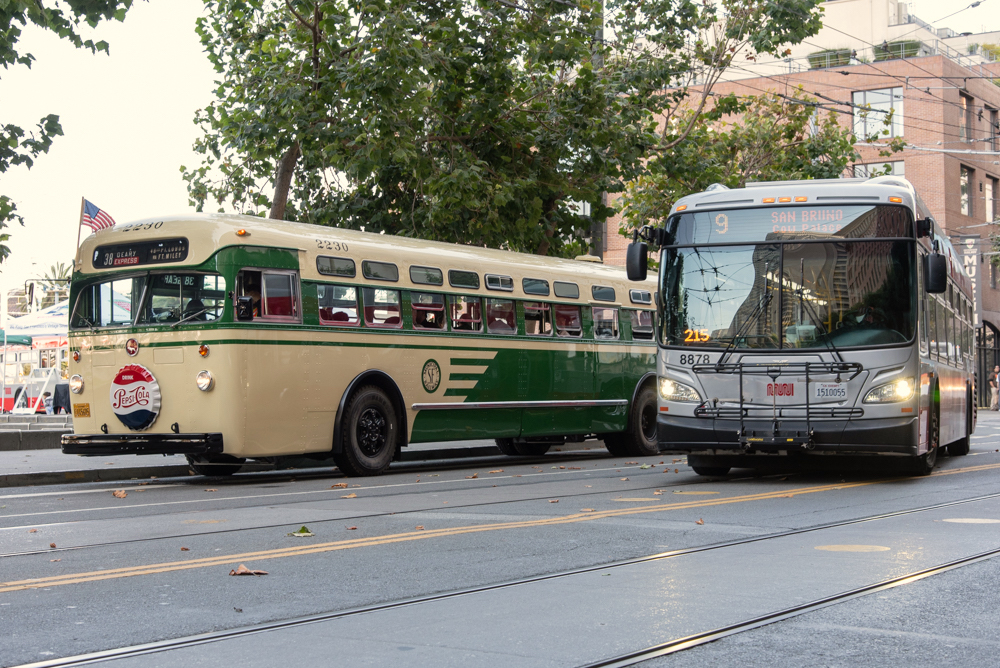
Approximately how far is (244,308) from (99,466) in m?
4.06

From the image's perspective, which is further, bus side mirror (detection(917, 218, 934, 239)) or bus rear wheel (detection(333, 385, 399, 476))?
bus rear wheel (detection(333, 385, 399, 476))

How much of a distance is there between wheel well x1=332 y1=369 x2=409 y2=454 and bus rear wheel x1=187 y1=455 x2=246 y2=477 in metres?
1.18

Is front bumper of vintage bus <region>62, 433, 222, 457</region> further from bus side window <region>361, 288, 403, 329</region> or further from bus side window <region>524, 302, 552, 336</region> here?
bus side window <region>524, 302, 552, 336</region>

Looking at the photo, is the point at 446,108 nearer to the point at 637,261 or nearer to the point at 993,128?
the point at 637,261

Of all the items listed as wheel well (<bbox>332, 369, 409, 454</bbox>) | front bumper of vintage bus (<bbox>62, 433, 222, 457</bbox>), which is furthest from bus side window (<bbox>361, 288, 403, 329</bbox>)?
front bumper of vintage bus (<bbox>62, 433, 222, 457</bbox>)

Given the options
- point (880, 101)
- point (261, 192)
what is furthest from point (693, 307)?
point (880, 101)

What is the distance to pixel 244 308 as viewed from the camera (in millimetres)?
13367

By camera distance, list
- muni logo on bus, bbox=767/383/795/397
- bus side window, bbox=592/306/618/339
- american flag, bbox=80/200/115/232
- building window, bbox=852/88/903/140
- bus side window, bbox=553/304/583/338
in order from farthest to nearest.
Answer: building window, bbox=852/88/903/140 → american flag, bbox=80/200/115/232 → bus side window, bbox=592/306/618/339 → bus side window, bbox=553/304/583/338 → muni logo on bus, bbox=767/383/795/397

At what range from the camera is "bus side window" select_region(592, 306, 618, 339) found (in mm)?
19156


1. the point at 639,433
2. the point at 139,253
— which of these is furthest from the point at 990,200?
the point at 139,253

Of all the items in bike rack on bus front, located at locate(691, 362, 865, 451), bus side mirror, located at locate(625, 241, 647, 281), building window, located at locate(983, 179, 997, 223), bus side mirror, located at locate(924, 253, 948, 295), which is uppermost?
building window, located at locate(983, 179, 997, 223)

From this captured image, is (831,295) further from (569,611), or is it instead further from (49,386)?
(49,386)

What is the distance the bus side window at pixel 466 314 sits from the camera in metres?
16.3

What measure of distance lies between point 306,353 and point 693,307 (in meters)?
4.60
